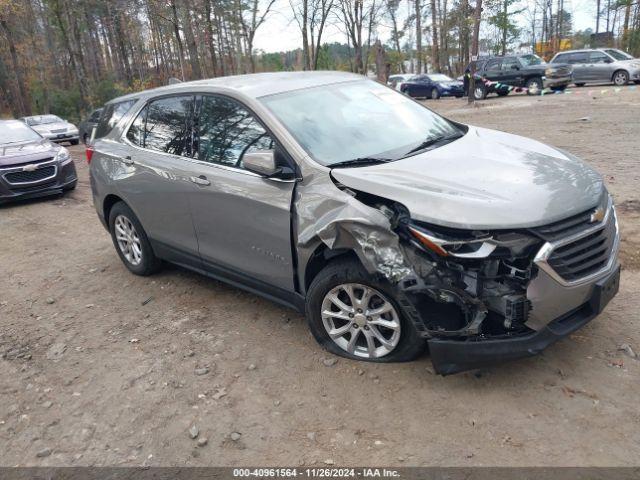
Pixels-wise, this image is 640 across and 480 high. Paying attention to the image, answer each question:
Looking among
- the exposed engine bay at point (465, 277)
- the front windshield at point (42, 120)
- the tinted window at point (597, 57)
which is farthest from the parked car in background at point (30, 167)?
the tinted window at point (597, 57)

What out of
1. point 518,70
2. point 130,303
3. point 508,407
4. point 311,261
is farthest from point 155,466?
point 518,70

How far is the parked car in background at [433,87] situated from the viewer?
89.8 feet

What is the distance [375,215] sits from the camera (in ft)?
10.3

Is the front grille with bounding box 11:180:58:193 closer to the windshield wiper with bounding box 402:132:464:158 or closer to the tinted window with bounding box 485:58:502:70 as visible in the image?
the windshield wiper with bounding box 402:132:464:158

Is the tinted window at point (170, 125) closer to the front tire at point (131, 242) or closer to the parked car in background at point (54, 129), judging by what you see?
the front tire at point (131, 242)

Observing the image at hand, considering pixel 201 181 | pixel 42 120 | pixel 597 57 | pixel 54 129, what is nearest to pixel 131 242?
pixel 201 181

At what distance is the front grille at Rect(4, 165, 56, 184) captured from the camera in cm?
897

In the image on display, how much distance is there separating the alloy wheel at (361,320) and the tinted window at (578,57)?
24.1 meters

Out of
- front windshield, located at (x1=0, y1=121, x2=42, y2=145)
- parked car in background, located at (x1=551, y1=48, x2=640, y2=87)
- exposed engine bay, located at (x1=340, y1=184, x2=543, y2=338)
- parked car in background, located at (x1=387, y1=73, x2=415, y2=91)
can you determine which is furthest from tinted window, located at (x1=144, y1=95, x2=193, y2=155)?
parked car in background, located at (x1=387, y1=73, x2=415, y2=91)

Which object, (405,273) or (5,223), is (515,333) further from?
(5,223)

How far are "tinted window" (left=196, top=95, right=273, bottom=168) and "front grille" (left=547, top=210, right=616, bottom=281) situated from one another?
1961 mm

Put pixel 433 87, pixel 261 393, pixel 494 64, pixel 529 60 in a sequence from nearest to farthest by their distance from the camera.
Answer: pixel 261 393 < pixel 529 60 < pixel 494 64 < pixel 433 87

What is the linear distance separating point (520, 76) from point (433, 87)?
523 centimetres

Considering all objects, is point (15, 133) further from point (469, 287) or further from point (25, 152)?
point (469, 287)
